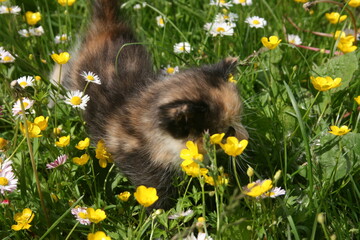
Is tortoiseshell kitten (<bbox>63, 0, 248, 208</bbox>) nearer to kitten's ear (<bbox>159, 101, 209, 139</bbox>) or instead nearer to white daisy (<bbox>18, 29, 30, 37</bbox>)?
kitten's ear (<bbox>159, 101, 209, 139</bbox>)

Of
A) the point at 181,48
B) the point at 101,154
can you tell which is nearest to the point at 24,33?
the point at 181,48

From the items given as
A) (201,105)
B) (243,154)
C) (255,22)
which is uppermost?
(201,105)

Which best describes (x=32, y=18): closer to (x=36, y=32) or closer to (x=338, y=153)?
(x=36, y=32)

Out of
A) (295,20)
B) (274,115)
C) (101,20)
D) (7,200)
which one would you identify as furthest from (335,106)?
(7,200)

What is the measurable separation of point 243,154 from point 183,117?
0.66 m

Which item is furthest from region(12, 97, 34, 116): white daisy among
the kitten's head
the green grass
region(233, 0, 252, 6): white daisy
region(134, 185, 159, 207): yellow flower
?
region(233, 0, 252, 6): white daisy

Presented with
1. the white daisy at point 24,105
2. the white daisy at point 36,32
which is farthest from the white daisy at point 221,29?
the white daisy at point 24,105

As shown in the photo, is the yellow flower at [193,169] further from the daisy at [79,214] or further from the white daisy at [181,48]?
the white daisy at [181,48]

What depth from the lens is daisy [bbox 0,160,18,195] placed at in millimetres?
2254

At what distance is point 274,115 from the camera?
3117mm

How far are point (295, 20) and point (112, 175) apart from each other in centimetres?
218

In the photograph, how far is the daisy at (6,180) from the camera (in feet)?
7.39

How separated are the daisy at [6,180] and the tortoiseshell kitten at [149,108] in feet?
2.38

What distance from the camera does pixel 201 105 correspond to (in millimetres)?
2475
